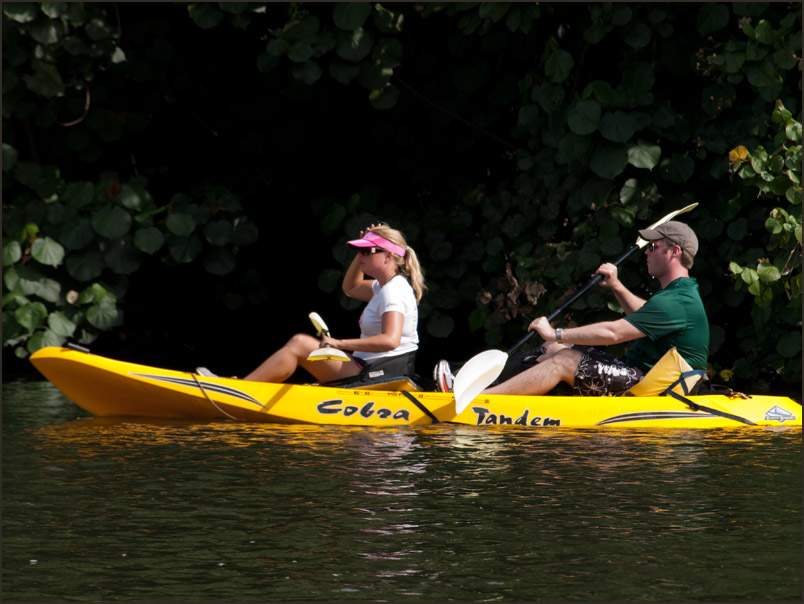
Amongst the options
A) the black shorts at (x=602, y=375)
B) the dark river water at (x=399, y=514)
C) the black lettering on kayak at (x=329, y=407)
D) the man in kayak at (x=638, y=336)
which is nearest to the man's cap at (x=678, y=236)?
the man in kayak at (x=638, y=336)

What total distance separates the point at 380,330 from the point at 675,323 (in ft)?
5.84

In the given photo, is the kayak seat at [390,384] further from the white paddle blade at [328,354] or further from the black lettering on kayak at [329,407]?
the white paddle blade at [328,354]

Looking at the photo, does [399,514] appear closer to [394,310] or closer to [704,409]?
[394,310]

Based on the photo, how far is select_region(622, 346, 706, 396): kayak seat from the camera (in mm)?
7641

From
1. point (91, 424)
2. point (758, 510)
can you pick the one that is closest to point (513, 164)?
point (91, 424)

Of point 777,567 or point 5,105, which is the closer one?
point 777,567

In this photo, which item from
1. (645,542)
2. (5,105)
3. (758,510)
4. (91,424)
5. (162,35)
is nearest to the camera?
(645,542)

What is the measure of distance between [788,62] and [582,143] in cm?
158

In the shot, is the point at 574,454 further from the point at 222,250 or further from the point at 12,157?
the point at 12,157

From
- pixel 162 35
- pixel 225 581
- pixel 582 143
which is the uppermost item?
pixel 162 35

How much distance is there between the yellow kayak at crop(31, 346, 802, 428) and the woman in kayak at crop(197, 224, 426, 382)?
16cm

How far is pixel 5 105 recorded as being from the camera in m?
11.2

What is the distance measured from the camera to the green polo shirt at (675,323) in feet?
25.0

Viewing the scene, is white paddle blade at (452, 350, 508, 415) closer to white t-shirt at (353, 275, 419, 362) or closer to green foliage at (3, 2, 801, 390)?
white t-shirt at (353, 275, 419, 362)
